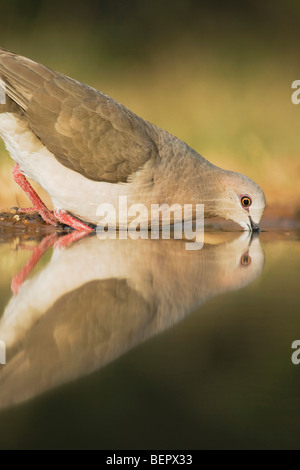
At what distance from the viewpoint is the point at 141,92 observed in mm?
3283

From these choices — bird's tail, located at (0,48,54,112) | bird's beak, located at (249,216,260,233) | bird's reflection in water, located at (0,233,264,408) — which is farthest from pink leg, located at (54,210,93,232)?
bird's beak, located at (249,216,260,233)

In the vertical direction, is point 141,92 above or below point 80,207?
above

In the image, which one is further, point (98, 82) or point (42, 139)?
point (98, 82)

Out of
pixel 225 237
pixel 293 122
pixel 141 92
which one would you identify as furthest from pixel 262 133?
pixel 225 237

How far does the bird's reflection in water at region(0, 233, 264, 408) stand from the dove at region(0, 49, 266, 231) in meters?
0.43

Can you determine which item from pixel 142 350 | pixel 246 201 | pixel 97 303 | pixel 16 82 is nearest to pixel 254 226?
pixel 246 201

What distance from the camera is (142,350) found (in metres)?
0.71

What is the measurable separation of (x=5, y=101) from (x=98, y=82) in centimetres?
139

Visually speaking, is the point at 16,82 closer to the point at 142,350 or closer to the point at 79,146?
the point at 79,146

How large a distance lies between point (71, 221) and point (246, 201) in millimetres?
725

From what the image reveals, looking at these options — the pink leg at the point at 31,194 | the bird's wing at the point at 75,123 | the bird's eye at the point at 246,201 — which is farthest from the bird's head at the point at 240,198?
the pink leg at the point at 31,194

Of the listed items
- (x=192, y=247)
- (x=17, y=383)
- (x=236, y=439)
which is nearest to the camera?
(x=236, y=439)

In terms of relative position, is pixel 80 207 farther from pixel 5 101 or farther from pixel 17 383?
pixel 17 383

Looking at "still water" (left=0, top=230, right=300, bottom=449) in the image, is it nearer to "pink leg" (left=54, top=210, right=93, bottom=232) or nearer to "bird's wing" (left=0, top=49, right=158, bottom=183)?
"bird's wing" (left=0, top=49, right=158, bottom=183)
